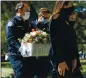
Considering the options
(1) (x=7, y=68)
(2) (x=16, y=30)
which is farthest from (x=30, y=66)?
(2) (x=16, y=30)

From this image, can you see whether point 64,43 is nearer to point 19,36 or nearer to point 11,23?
point 19,36

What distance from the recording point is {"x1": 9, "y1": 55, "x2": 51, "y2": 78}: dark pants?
20.7 ft

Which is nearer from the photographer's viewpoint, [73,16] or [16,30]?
[16,30]

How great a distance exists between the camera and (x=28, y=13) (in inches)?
250

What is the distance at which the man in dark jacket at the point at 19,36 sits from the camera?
6.22 metres

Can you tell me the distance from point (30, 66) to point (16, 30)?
0.62m

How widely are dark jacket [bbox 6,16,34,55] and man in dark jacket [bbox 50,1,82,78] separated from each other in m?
0.42

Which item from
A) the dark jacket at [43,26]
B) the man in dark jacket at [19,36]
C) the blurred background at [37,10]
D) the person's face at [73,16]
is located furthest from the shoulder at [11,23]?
the person's face at [73,16]

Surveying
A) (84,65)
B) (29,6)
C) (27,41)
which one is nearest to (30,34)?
(27,41)

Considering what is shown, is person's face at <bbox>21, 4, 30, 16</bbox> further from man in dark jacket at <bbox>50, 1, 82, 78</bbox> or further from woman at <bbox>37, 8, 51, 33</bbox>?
man in dark jacket at <bbox>50, 1, 82, 78</bbox>

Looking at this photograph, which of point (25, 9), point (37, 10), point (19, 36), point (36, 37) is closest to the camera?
point (36, 37)

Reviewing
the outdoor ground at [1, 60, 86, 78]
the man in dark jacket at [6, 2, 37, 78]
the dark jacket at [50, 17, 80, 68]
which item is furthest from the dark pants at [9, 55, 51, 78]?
the dark jacket at [50, 17, 80, 68]

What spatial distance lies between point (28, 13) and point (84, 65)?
1.21 meters

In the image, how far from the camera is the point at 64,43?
617 centimetres
